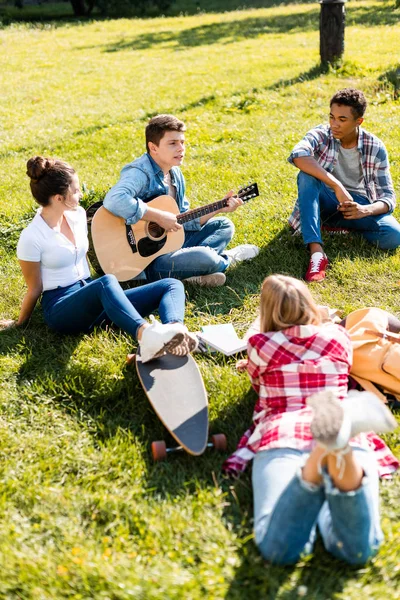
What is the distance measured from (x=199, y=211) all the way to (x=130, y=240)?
61cm

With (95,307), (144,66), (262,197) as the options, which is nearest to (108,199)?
(95,307)

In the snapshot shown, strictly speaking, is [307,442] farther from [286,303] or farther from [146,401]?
[146,401]

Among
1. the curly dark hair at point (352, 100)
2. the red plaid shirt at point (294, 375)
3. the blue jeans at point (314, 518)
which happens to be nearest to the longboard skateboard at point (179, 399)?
the red plaid shirt at point (294, 375)

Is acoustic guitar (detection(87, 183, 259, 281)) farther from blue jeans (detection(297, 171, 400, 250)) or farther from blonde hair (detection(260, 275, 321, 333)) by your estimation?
blonde hair (detection(260, 275, 321, 333))

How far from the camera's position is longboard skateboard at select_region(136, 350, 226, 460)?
3303 mm

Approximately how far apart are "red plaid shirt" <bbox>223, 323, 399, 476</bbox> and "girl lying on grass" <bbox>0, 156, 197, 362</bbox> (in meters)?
0.93

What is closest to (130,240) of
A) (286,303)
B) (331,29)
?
(286,303)

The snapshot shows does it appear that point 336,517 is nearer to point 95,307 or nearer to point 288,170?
point 95,307

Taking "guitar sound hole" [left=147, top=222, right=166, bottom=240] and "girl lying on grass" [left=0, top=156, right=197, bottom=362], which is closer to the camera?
A: "girl lying on grass" [left=0, top=156, right=197, bottom=362]

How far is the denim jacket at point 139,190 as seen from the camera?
485cm

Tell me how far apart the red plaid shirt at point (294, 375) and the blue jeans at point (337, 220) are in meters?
2.21

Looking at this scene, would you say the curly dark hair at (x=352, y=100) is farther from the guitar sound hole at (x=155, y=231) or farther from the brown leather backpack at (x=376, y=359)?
the brown leather backpack at (x=376, y=359)

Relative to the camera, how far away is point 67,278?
440 cm

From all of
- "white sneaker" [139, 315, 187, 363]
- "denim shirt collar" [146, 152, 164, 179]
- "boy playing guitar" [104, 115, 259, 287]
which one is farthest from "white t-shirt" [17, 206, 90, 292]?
"white sneaker" [139, 315, 187, 363]
